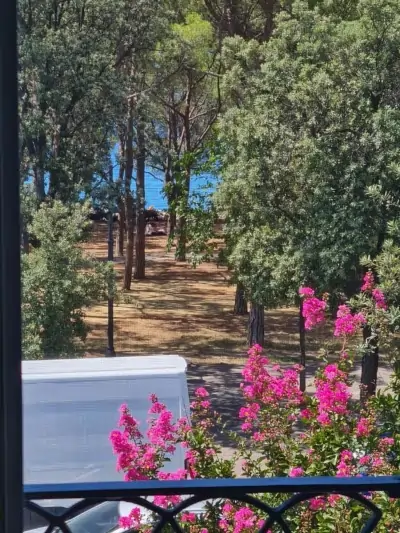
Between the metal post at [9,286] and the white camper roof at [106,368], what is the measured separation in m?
5.57

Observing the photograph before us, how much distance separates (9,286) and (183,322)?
15163 millimetres

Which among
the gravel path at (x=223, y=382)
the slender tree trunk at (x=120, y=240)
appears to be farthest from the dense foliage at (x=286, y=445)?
the slender tree trunk at (x=120, y=240)

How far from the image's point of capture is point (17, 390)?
70 cm

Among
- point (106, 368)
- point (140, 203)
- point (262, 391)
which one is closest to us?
point (262, 391)

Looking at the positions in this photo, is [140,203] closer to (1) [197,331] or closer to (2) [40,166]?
(1) [197,331]

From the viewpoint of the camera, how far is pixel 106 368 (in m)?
6.57

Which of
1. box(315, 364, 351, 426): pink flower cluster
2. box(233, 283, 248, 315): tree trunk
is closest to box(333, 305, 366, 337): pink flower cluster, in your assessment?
box(315, 364, 351, 426): pink flower cluster

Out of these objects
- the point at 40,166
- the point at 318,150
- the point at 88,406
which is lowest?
the point at 88,406

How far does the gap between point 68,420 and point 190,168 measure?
8.61m

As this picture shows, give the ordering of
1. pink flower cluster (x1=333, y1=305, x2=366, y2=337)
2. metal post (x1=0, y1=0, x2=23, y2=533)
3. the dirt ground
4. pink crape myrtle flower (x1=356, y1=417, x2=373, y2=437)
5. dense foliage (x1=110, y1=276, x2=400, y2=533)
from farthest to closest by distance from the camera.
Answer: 1. the dirt ground
2. pink flower cluster (x1=333, y1=305, x2=366, y2=337)
3. pink crape myrtle flower (x1=356, y1=417, x2=373, y2=437)
4. dense foliage (x1=110, y1=276, x2=400, y2=533)
5. metal post (x1=0, y1=0, x2=23, y2=533)

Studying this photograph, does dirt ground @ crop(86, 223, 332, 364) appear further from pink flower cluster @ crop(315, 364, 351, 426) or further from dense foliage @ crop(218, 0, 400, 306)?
pink flower cluster @ crop(315, 364, 351, 426)

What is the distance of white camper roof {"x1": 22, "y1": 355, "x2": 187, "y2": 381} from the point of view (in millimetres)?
6355

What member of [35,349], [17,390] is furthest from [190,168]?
[17,390]

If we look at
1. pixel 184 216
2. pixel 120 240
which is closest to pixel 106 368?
pixel 184 216
